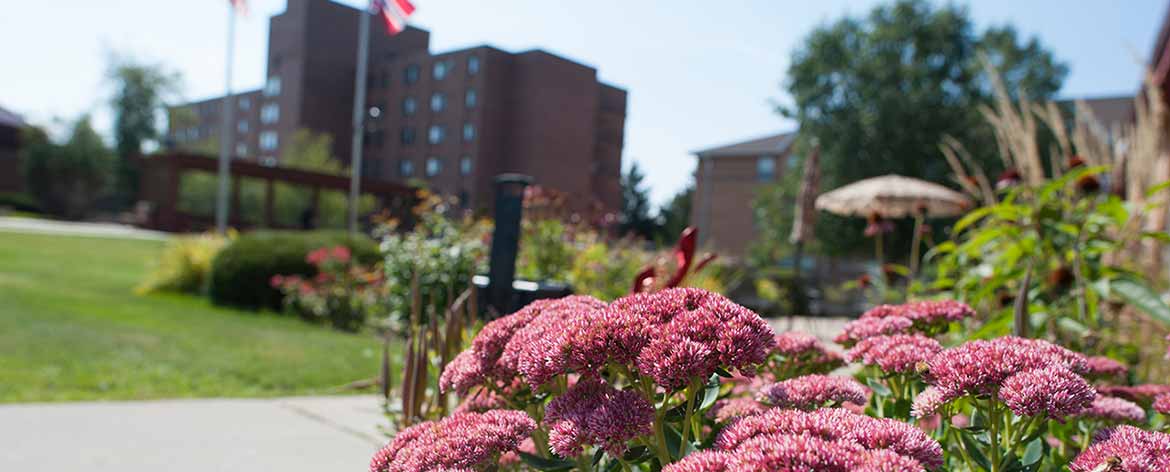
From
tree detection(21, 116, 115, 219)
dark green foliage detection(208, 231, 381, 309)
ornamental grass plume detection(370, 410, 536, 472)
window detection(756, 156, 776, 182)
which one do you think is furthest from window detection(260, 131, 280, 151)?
ornamental grass plume detection(370, 410, 536, 472)

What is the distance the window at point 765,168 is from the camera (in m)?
44.3

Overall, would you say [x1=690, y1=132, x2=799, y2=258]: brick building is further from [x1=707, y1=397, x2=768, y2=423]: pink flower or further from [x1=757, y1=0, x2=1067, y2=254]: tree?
[x1=707, y1=397, x2=768, y2=423]: pink flower

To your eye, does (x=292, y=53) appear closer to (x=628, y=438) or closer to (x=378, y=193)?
(x=378, y=193)

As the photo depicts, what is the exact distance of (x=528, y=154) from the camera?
45.2m

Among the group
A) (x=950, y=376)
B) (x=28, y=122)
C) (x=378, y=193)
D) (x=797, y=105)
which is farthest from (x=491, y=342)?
(x=28, y=122)

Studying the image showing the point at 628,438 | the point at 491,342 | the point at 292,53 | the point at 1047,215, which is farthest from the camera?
the point at 292,53

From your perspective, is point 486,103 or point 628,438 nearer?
point 628,438

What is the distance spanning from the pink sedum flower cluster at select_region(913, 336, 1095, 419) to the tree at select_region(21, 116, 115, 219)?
5687 centimetres

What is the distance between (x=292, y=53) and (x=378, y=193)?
20.8 meters

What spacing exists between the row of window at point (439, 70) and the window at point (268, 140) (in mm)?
8714

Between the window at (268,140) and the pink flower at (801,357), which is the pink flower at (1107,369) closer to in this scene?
the pink flower at (801,357)

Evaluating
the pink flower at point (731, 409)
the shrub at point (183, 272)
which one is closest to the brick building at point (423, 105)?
the shrub at point (183, 272)

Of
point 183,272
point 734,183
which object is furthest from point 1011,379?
point 734,183

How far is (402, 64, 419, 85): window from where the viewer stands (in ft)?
163
